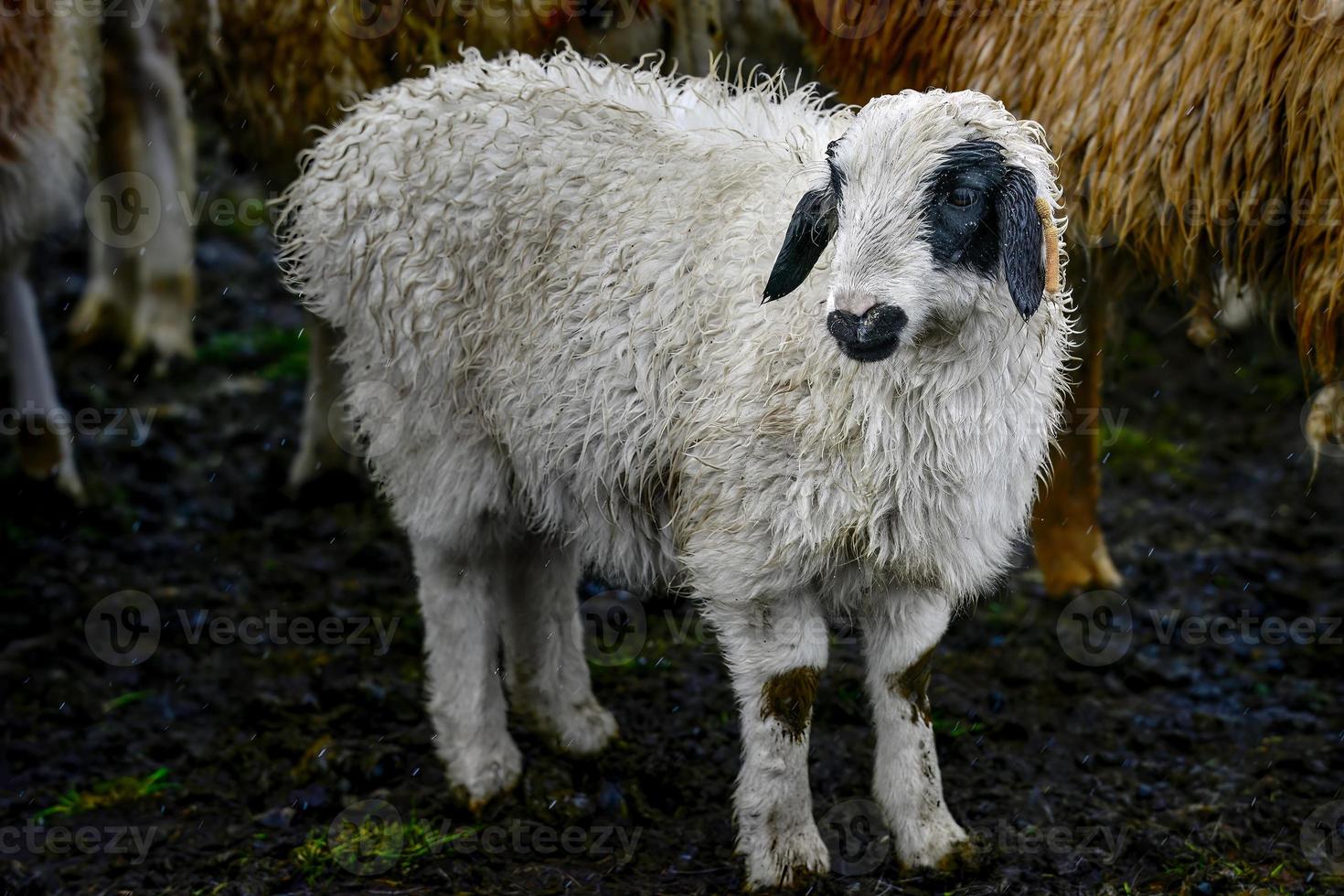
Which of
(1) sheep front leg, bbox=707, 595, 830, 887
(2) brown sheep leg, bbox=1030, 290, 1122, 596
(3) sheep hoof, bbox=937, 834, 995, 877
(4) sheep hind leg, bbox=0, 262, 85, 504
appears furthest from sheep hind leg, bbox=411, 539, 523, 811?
(4) sheep hind leg, bbox=0, 262, 85, 504

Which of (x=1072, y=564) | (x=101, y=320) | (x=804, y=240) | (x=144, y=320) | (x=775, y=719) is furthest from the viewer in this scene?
(x=101, y=320)

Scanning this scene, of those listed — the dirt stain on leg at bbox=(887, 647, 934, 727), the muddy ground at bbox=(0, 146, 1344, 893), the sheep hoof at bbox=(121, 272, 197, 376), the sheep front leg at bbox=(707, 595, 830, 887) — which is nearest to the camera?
the sheep front leg at bbox=(707, 595, 830, 887)

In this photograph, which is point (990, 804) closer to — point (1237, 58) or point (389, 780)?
point (389, 780)

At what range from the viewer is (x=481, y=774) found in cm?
459

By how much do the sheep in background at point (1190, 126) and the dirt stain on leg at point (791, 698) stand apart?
1.91 meters

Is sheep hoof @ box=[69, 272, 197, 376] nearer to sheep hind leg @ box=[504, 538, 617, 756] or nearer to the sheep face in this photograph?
sheep hind leg @ box=[504, 538, 617, 756]

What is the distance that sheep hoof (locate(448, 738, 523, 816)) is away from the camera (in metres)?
4.57

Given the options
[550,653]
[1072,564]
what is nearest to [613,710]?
[550,653]

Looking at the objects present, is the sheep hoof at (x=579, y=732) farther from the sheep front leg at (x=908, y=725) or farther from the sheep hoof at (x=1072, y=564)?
the sheep hoof at (x=1072, y=564)

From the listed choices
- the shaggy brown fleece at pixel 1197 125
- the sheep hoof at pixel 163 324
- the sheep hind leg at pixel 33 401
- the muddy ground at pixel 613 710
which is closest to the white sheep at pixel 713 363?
the muddy ground at pixel 613 710

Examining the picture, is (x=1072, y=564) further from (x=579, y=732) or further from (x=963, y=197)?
(x=963, y=197)

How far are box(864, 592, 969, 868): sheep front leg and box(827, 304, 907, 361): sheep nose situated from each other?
91cm

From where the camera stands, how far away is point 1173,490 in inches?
275

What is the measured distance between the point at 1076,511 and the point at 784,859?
2.61 metres
